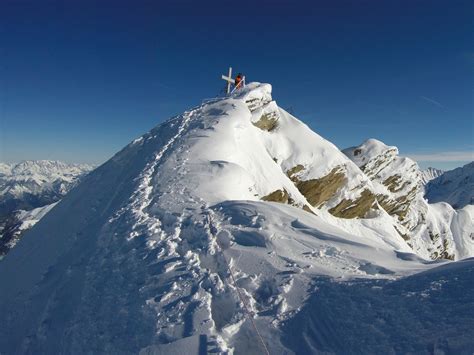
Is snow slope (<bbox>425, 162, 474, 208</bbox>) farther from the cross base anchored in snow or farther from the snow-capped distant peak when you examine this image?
the cross base anchored in snow

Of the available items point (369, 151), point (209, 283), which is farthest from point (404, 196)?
point (209, 283)

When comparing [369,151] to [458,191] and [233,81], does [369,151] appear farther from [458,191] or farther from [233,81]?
[458,191]

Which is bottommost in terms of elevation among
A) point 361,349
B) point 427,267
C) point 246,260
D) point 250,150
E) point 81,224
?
point 361,349

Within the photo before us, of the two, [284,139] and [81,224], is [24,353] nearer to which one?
[81,224]

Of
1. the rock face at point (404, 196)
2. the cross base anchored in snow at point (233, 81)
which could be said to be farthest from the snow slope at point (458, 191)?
the cross base anchored in snow at point (233, 81)

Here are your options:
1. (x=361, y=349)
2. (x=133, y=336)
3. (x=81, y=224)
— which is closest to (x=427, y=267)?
(x=361, y=349)

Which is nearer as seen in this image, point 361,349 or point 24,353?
point 361,349

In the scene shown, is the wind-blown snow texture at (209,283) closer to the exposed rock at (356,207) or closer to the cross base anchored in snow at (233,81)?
the cross base anchored in snow at (233,81)

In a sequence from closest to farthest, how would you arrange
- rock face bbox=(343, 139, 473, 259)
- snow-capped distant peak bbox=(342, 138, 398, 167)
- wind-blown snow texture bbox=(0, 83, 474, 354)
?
1. wind-blown snow texture bbox=(0, 83, 474, 354)
2. snow-capped distant peak bbox=(342, 138, 398, 167)
3. rock face bbox=(343, 139, 473, 259)

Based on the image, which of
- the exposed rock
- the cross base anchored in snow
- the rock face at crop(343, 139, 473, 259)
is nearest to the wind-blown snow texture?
the cross base anchored in snow
